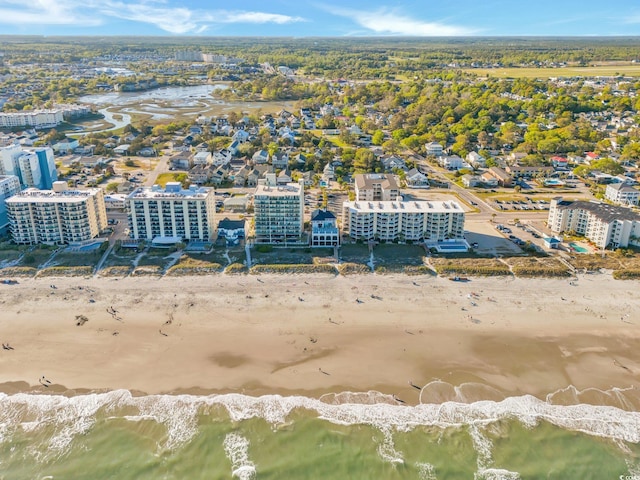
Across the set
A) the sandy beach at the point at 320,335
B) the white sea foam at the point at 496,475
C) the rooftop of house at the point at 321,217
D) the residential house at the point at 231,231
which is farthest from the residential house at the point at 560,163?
the white sea foam at the point at 496,475

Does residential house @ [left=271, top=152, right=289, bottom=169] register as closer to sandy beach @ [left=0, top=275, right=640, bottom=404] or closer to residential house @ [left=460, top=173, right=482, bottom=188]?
residential house @ [left=460, top=173, right=482, bottom=188]

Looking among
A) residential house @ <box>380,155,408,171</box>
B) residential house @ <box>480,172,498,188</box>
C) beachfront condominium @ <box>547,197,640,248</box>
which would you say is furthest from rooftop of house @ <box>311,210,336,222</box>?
residential house @ <box>480,172,498,188</box>

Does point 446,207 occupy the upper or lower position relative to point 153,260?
upper

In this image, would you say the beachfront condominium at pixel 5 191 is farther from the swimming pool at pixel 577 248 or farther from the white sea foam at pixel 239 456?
the swimming pool at pixel 577 248

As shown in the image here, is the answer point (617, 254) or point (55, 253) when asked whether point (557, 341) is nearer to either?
point (617, 254)

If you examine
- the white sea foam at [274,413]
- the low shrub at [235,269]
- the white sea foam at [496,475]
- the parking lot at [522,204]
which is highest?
the parking lot at [522,204]

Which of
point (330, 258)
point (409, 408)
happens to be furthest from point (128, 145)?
point (409, 408)
